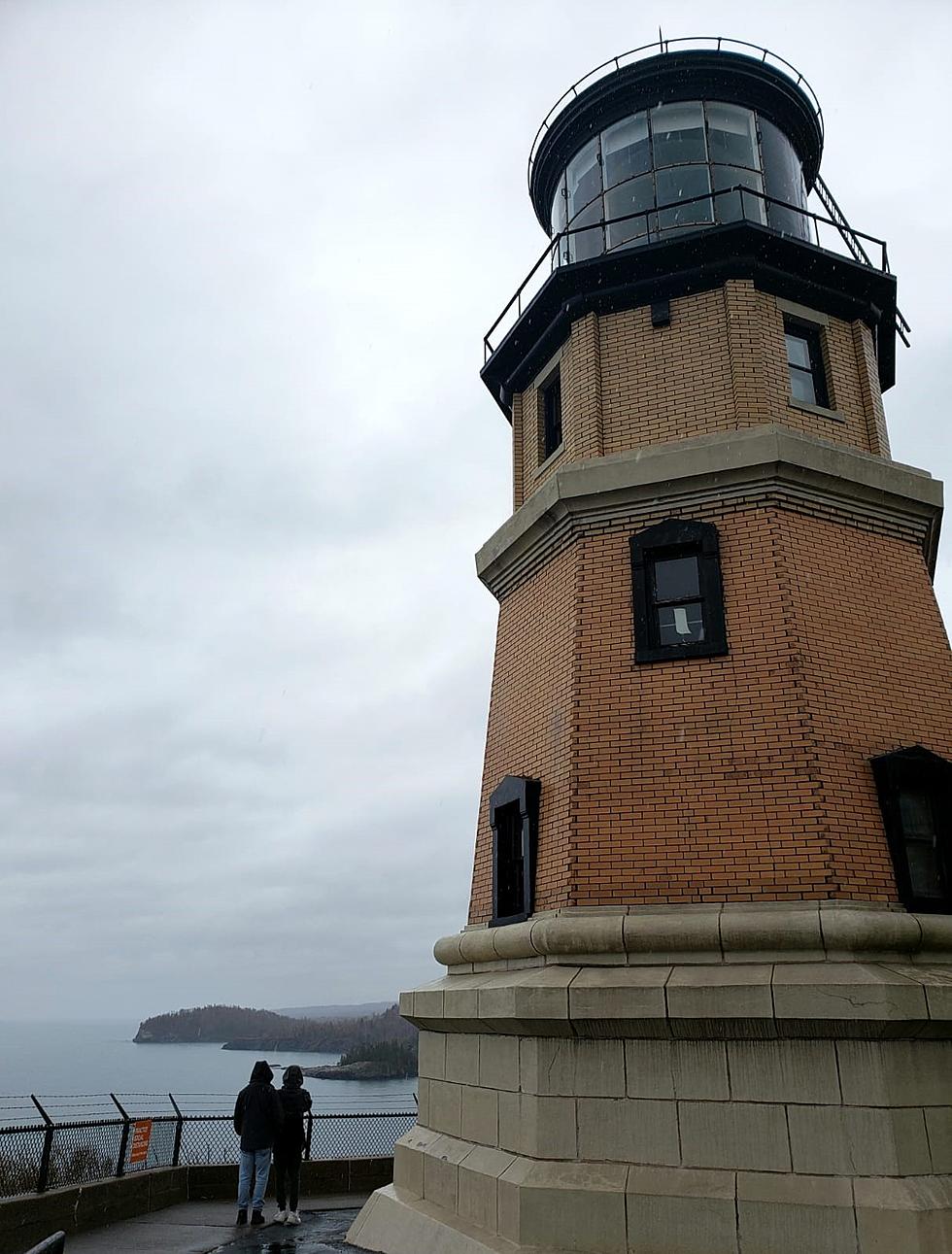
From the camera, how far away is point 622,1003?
27.1 feet

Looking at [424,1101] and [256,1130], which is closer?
[424,1101]

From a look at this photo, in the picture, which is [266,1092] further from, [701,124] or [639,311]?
[701,124]

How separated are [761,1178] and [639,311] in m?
9.60

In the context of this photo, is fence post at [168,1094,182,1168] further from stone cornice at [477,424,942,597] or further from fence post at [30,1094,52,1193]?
stone cornice at [477,424,942,597]

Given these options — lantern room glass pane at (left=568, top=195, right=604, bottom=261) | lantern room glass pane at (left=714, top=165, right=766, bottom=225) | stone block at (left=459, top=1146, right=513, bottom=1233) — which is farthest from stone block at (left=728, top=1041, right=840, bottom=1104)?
lantern room glass pane at (left=568, top=195, right=604, bottom=261)

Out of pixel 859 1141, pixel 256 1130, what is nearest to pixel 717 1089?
pixel 859 1141

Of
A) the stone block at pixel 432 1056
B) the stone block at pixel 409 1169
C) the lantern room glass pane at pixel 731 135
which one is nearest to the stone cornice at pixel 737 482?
the lantern room glass pane at pixel 731 135

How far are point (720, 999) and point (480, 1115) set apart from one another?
290 cm

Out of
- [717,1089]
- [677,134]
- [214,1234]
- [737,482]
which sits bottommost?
[214,1234]

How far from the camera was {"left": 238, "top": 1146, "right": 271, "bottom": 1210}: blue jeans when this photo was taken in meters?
11.3

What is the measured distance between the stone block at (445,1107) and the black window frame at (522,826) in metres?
1.70

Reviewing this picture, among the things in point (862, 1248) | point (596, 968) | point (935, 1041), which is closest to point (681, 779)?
point (596, 968)

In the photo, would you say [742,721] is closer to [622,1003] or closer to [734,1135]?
[622,1003]

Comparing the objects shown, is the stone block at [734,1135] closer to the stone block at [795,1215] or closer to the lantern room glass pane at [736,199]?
the stone block at [795,1215]
